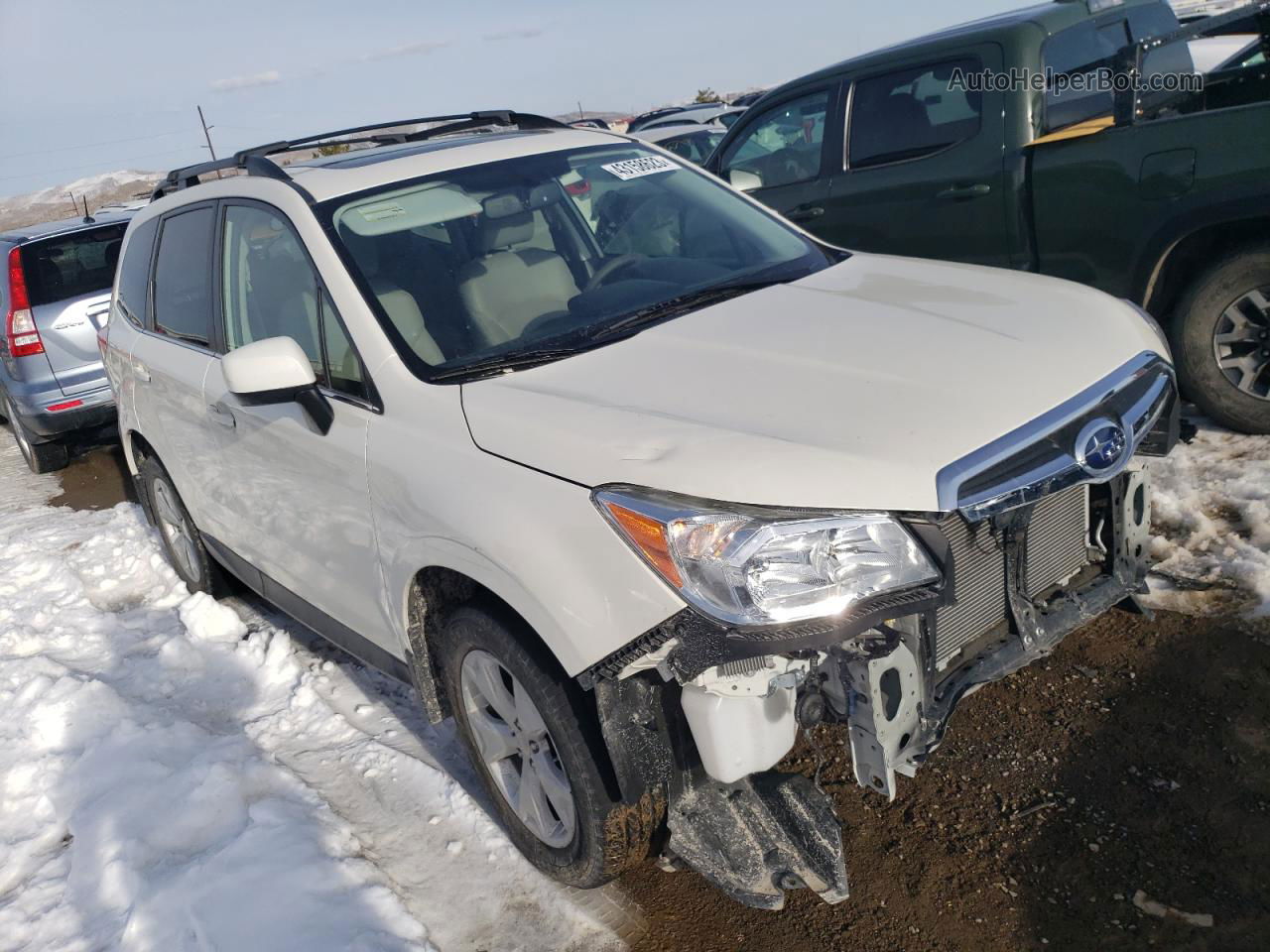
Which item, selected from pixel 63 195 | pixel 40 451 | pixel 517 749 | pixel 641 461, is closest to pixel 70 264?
pixel 40 451

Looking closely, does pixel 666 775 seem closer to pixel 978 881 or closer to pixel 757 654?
pixel 757 654

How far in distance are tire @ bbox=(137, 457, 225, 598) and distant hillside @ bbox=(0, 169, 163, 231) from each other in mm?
46435

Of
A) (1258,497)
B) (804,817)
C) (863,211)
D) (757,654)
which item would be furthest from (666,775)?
(863,211)

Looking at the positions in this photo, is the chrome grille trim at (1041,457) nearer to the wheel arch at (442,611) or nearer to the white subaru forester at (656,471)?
the white subaru forester at (656,471)

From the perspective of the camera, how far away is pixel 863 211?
5.91 metres

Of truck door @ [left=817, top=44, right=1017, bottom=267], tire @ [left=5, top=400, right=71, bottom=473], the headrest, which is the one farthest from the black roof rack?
tire @ [left=5, top=400, right=71, bottom=473]

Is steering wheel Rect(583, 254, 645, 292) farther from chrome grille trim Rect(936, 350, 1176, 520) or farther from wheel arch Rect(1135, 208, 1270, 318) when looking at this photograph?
wheel arch Rect(1135, 208, 1270, 318)

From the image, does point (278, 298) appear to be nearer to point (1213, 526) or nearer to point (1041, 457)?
point (1041, 457)

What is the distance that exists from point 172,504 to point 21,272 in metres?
3.73

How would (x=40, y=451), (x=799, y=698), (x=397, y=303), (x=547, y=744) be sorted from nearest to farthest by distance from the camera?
1. (x=799, y=698)
2. (x=547, y=744)
3. (x=397, y=303)
4. (x=40, y=451)

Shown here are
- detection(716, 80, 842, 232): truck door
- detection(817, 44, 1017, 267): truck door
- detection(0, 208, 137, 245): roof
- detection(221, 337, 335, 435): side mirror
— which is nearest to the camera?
detection(221, 337, 335, 435): side mirror

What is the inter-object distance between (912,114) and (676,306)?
3.26 metres

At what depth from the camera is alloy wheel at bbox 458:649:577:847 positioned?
2664 mm

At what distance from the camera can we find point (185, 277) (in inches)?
167
